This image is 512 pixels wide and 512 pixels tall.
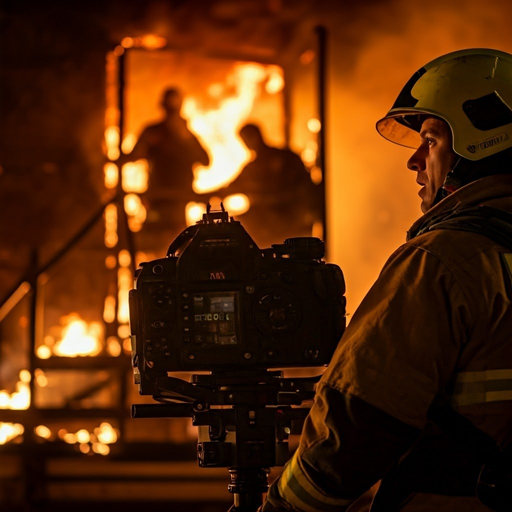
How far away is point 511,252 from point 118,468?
424cm

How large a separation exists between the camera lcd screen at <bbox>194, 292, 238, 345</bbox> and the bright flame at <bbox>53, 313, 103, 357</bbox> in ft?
20.4

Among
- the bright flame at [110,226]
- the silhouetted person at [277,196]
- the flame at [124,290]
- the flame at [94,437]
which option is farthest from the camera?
the bright flame at [110,226]

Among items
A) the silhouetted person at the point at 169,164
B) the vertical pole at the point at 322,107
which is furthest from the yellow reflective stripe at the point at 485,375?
the silhouetted person at the point at 169,164

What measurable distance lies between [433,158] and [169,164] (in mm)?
4919

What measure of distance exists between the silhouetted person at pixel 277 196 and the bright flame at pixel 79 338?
2.37 metres

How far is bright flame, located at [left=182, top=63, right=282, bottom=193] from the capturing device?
8758 mm

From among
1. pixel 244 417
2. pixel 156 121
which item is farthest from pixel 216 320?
pixel 156 121

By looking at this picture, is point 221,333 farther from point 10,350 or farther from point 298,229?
point 10,350

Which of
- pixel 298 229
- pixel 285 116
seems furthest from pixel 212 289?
pixel 285 116

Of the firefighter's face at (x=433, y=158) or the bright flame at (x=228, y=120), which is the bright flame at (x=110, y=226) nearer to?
the bright flame at (x=228, y=120)

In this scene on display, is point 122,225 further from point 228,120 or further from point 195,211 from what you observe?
point 228,120

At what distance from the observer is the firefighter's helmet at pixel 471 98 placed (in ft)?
6.23

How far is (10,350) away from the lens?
830 centimetres

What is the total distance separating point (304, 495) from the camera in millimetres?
1676
